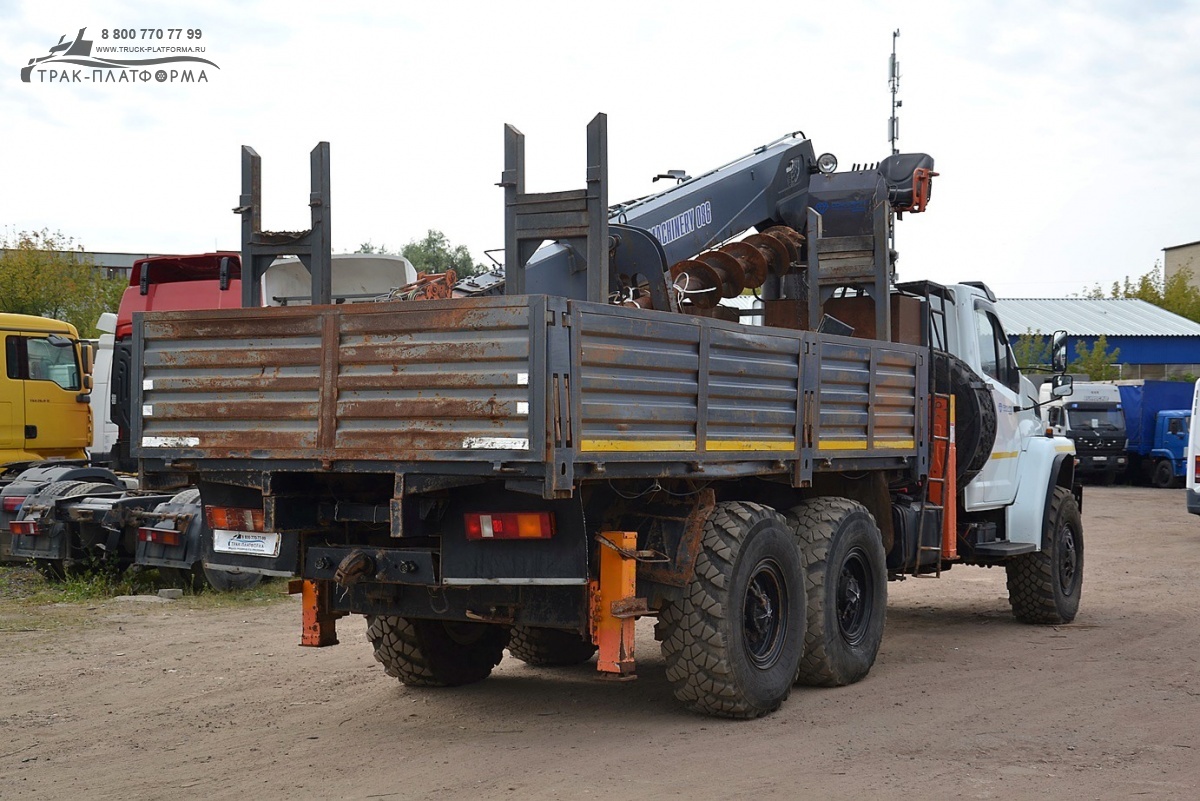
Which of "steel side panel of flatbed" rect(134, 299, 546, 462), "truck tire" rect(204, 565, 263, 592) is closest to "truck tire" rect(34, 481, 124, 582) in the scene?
"truck tire" rect(204, 565, 263, 592)

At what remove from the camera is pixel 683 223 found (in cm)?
910

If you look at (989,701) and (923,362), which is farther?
(923,362)

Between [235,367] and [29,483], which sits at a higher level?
[235,367]

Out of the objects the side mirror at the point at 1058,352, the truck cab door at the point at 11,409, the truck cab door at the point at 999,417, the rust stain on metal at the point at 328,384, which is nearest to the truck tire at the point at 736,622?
the rust stain on metal at the point at 328,384

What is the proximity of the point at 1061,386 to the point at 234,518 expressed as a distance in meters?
7.21

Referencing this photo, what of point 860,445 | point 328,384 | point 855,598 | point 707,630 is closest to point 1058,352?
point 860,445

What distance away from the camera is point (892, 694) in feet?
25.8

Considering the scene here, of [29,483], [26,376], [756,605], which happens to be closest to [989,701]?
[756,605]

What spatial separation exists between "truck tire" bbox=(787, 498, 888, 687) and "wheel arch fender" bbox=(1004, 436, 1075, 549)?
2469 mm

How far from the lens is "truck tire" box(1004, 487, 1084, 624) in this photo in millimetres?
10867

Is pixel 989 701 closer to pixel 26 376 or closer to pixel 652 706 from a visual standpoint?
pixel 652 706

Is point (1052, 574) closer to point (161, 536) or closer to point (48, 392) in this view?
point (161, 536)

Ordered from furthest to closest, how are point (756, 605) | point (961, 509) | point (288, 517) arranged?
point (961, 509) < point (756, 605) < point (288, 517)

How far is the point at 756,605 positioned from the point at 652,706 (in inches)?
35.2
